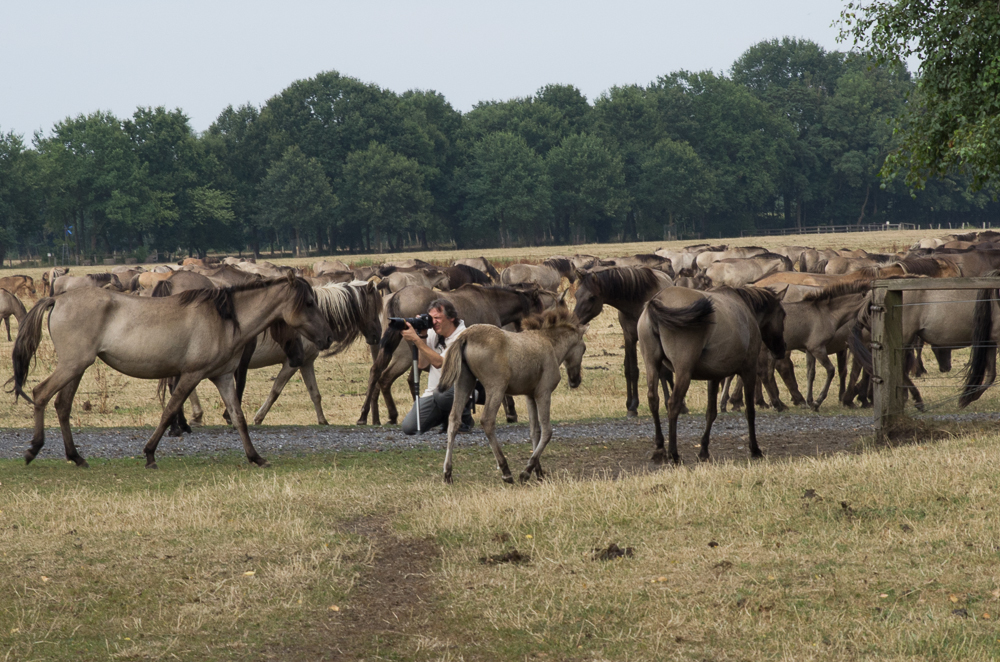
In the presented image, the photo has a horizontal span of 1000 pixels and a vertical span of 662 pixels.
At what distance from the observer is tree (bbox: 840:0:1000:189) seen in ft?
47.4

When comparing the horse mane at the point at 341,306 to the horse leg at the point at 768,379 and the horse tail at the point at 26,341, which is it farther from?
the horse leg at the point at 768,379

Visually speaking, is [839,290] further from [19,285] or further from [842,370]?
[19,285]

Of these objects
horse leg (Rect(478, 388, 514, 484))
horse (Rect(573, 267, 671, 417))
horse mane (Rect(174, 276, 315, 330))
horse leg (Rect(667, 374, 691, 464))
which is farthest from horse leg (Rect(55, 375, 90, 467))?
horse (Rect(573, 267, 671, 417))

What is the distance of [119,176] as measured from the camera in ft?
300

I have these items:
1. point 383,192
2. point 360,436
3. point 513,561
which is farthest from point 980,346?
point 383,192

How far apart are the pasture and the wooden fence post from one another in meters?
0.65

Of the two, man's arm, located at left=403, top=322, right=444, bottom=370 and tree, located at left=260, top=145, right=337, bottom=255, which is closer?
man's arm, located at left=403, top=322, right=444, bottom=370

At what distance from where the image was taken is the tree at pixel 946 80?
1445 centimetres

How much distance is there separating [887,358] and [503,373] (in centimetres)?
423

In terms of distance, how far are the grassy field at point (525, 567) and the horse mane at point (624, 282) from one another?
5302 millimetres

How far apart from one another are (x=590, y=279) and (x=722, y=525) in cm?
751

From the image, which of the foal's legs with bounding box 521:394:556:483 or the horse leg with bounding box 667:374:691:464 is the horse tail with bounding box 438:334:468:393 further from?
the horse leg with bounding box 667:374:691:464

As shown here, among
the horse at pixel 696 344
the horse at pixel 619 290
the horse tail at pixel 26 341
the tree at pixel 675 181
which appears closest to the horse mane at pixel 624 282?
the horse at pixel 619 290

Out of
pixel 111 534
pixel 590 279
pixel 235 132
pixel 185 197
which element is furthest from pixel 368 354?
pixel 235 132
